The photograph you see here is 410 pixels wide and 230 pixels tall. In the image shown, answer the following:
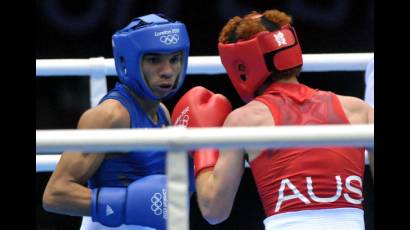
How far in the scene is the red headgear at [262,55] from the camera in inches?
100.0

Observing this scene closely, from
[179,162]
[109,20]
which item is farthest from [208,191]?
[109,20]

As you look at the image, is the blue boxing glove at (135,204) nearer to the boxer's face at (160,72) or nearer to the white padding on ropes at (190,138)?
the boxer's face at (160,72)

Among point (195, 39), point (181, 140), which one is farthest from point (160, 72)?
point (195, 39)

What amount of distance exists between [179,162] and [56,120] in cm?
Result: 312

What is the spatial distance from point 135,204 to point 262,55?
1.82ft

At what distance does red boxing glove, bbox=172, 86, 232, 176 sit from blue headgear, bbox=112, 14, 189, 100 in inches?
10.9

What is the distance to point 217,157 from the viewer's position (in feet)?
8.19

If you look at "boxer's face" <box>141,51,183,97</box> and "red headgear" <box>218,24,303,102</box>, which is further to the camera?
"boxer's face" <box>141,51,183,97</box>

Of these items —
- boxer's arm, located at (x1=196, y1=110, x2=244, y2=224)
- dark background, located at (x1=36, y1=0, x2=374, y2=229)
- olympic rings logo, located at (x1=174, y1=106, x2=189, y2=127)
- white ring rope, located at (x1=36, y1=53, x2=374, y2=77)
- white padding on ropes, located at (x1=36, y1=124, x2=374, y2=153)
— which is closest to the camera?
white padding on ropes, located at (x1=36, y1=124, x2=374, y2=153)

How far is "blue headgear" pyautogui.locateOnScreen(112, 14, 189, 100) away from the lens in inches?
114

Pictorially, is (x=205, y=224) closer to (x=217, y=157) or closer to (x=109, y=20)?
(x=109, y=20)

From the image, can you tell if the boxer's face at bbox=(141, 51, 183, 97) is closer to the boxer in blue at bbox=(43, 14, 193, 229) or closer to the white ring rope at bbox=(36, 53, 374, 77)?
the boxer in blue at bbox=(43, 14, 193, 229)

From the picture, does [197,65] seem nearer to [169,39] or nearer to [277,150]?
[169,39]

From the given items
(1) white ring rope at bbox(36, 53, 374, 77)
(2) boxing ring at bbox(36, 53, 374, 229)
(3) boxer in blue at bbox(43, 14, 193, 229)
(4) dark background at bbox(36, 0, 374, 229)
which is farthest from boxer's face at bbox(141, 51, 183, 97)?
(4) dark background at bbox(36, 0, 374, 229)
